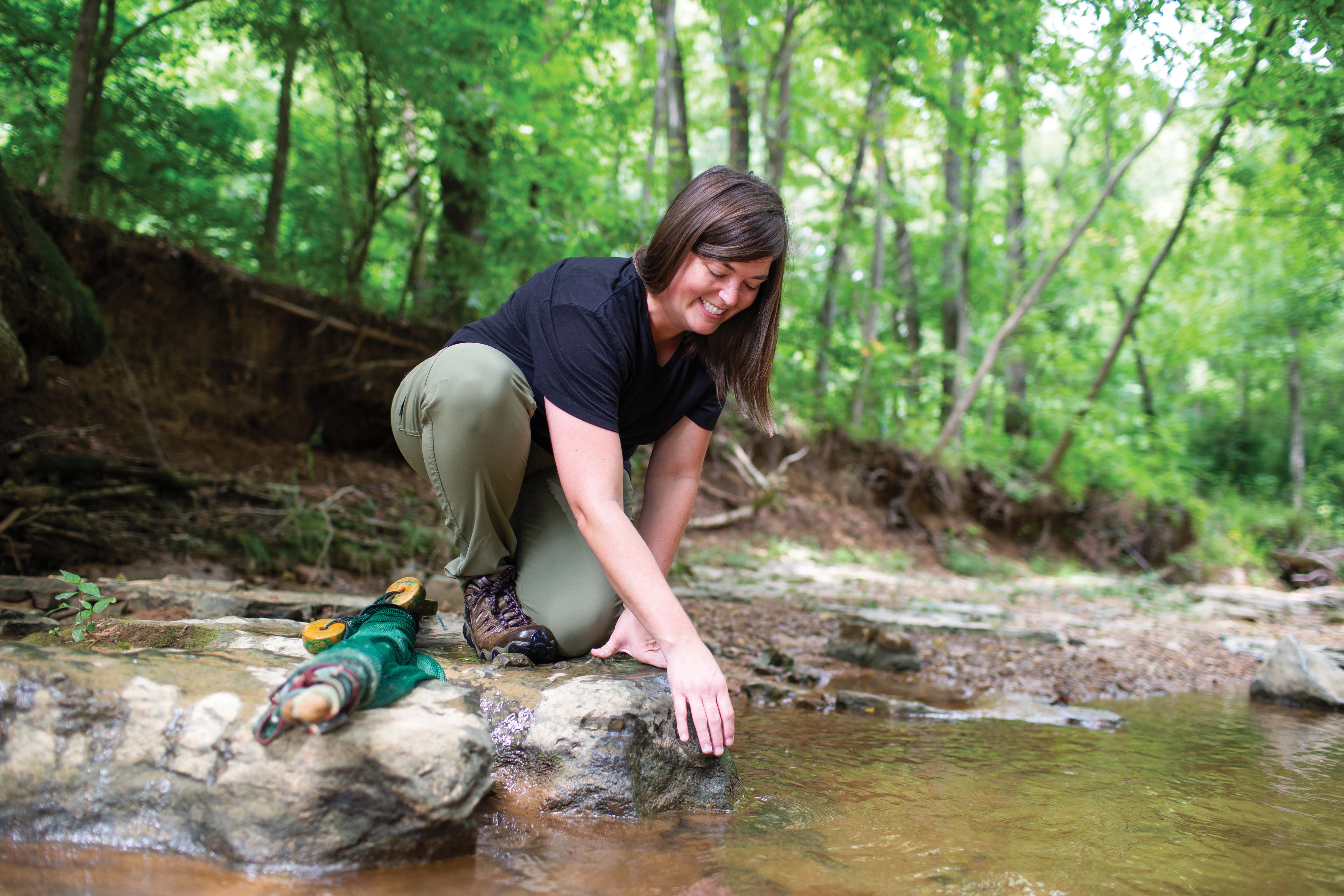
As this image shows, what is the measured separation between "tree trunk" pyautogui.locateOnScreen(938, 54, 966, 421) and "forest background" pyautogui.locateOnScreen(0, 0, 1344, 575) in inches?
3.1

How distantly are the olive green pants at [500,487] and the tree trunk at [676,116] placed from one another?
5.91 m

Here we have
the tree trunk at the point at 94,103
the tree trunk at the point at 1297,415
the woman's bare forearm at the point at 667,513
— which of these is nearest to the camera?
the woman's bare forearm at the point at 667,513

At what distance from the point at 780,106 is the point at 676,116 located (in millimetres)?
1578

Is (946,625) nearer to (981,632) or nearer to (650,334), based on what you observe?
(981,632)

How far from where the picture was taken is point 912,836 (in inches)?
61.0

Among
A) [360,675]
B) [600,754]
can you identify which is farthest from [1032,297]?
[360,675]

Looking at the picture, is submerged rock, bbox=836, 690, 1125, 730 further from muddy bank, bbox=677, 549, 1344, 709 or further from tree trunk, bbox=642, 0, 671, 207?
tree trunk, bbox=642, 0, 671, 207

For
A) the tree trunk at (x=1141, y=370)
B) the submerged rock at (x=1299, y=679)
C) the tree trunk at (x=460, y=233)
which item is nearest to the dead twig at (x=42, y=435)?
the tree trunk at (x=460, y=233)

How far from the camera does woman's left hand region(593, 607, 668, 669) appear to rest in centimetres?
198

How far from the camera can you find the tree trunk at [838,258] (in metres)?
10.0

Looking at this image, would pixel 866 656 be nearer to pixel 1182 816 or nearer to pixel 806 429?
pixel 1182 816

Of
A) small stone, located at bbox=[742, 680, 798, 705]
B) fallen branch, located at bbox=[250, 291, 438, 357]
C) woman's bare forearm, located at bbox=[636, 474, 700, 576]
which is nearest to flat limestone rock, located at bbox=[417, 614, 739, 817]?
woman's bare forearm, located at bbox=[636, 474, 700, 576]

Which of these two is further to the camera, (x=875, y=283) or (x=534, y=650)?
(x=875, y=283)

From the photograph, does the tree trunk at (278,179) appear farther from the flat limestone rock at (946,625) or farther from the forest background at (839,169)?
the flat limestone rock at (946,625)
